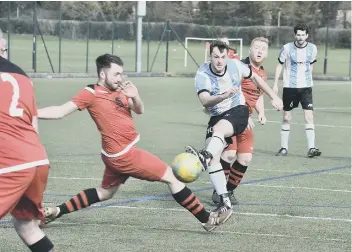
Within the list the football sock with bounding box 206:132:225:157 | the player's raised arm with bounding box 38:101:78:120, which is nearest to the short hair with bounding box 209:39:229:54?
the football sock with bounding box 206:132:225:157

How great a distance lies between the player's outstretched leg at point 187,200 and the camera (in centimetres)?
859

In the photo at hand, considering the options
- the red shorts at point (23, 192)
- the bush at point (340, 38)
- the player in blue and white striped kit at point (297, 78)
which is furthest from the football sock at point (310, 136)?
the bush at point (340, 38)

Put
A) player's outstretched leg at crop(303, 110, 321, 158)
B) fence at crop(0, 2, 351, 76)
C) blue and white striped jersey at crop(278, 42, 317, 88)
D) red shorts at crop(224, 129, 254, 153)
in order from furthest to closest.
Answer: fence at crop(0, 2, 351, 76) → blue and white striped jersey at crop(278, 42, 317, 88) → player's outstretched leg at crop(303, 110, 321, 158) → red shorts at crop(224, 129, 254, 153)

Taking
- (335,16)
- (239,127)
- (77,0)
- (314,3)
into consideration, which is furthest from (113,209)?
(314,3)

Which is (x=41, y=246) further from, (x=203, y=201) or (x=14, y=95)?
(x=203, y=201)

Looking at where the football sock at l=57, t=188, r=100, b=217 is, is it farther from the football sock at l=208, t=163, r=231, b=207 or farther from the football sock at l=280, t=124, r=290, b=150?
the football sock at l=280, t=124, r=290, b=150

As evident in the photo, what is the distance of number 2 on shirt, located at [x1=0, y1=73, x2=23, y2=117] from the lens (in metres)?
6.23

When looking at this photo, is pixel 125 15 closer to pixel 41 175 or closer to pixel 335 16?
pixel 335 16

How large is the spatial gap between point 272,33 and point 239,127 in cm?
5052

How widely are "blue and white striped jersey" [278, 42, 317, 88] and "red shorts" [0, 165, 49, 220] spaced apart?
970 cm

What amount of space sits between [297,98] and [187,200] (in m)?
7.60

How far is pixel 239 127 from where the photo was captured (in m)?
9.70

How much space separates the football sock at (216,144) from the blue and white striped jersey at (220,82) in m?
0.42

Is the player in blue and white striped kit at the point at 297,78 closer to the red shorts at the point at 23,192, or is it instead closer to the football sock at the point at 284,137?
the football sock at the point at 284,137
